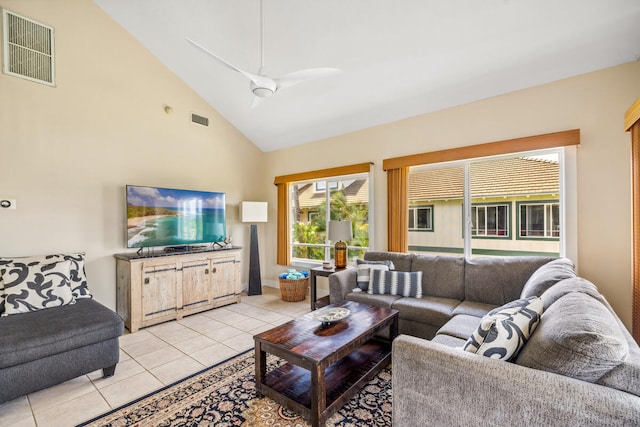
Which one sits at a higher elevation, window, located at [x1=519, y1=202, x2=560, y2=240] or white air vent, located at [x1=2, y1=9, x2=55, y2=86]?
white air vent, located at [x1=2, y1=9, x2=55, y2=86]

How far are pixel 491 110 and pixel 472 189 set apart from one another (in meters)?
0.90

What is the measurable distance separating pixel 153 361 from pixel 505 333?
2.83 meters

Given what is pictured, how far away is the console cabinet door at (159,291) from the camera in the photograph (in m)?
3.40

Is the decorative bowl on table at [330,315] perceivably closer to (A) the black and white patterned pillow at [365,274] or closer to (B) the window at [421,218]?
(A) the black and white patterned pillow at [365,274]

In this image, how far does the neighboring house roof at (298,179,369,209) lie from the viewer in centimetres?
432

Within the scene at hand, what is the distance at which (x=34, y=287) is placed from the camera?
262 centimetres

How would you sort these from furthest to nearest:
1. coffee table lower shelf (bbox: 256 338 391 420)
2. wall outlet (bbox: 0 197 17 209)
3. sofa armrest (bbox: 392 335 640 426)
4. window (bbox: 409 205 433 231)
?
window (bbox: 409 205 433 231) < wall outlet (bbox: 0 197 17 209) < coffee table lower shelf (bbox: 256 338 391 420) < sofa armrest (bbox: 392 335 640 426)

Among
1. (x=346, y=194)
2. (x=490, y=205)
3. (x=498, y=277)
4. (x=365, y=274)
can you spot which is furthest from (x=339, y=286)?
(x=490, y=205)

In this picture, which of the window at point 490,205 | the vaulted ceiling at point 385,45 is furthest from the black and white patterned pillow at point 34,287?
the window at point 490,205

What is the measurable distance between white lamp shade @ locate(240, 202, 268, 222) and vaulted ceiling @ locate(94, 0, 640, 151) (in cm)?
162

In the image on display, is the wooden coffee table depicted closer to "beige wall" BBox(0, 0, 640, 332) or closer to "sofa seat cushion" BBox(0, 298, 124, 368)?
"sofa seat cushion" BBox(0, 298, 124, 368)

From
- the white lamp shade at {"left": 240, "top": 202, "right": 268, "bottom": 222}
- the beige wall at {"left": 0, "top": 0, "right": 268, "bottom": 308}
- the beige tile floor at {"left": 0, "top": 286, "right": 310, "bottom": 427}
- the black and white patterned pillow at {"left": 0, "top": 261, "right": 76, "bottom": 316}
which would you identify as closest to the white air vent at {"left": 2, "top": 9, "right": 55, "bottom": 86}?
the beige wall at {"left": 0, "top": 0, "right": 268, "bottom": 308}

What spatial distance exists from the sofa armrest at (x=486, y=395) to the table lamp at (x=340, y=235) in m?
2.48

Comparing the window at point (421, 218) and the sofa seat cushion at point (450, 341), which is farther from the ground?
the window at point (421, 218)
